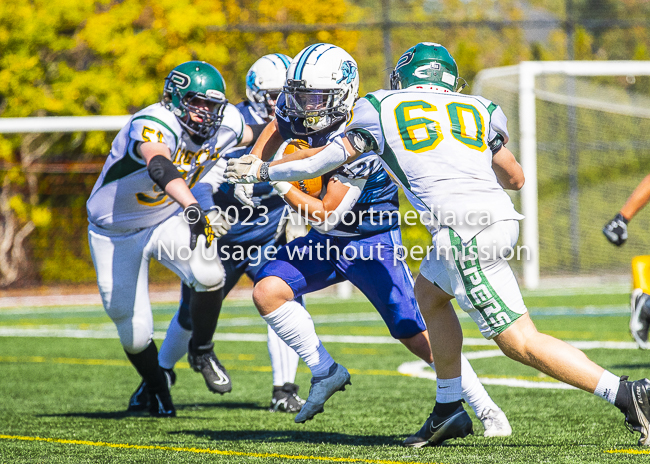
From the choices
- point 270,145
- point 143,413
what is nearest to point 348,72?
point 270,145

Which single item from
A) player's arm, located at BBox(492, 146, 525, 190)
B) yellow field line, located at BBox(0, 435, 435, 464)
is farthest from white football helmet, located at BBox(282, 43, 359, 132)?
yellow field line, located at BBox(0, 435, 435, 464)

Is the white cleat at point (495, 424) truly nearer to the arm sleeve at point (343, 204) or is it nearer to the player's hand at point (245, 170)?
the arm sleeve at point (343, 204)

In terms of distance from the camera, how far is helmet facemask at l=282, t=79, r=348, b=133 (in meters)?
3.89

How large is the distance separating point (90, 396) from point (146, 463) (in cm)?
239

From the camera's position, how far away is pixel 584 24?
50.3 feet

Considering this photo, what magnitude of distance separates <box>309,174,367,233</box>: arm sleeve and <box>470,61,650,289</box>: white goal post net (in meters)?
10.1

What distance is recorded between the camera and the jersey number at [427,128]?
3.32m

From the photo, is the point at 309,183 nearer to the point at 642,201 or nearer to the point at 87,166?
the point at 642,201

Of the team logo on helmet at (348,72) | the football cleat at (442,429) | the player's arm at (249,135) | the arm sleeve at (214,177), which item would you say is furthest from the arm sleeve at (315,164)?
the arm sleeve at (214,177)

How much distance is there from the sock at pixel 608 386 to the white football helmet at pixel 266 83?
9.91ft

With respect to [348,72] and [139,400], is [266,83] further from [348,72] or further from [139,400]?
[139,400]

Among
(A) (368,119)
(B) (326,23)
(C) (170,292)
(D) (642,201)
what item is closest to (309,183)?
(A) (368,119)

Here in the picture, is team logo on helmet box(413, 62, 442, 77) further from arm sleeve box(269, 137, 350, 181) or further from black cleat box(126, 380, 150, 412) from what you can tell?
black cleat box(126, 380, 150, 412)

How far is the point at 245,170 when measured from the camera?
11.5ft
